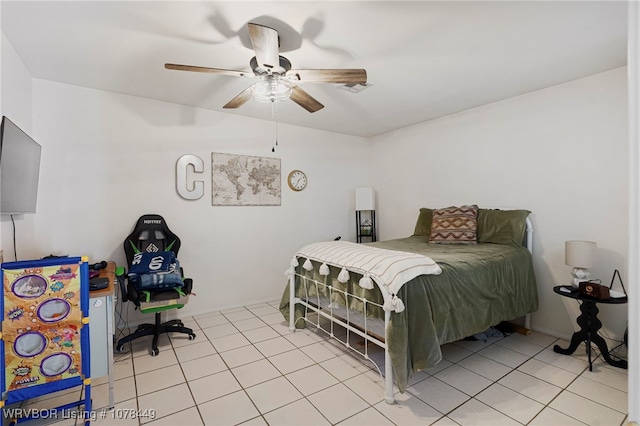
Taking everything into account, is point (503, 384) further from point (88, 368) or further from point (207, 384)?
point (88, 368)

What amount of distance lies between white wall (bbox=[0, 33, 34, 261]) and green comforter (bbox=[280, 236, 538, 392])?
233cm

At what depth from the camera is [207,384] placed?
232 centimetres

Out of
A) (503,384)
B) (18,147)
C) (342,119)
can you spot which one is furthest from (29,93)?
→ (503,384)

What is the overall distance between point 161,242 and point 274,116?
210cm

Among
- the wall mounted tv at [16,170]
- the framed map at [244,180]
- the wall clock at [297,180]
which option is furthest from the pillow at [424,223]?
the wall mounted tv at [16,170]

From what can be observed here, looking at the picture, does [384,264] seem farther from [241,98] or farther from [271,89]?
[241,98]

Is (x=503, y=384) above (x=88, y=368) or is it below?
below

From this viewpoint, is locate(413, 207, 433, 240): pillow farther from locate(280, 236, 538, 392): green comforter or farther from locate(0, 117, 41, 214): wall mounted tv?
locate(0, 117, 41, 214): wall mounted tv

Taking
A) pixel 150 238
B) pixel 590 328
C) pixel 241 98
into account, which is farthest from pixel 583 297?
pixel 150 238

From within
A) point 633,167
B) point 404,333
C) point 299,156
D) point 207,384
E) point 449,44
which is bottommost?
point 207,384

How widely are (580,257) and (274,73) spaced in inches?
115

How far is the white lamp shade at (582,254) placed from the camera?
8.49ft

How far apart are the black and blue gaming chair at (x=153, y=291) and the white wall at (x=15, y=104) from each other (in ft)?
2.43

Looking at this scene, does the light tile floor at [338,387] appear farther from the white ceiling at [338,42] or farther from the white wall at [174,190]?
the white ceiling at [338,42]
